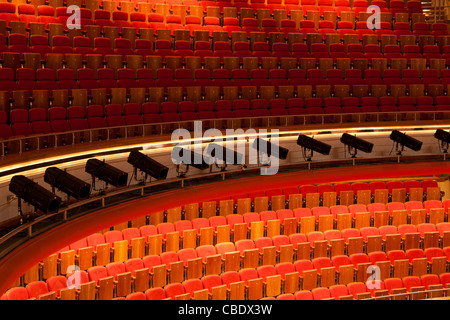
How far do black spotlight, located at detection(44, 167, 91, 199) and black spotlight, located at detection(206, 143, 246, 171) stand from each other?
77 centimetres

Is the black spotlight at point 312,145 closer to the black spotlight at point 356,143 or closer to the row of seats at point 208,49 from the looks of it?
the black spotlight at point 356,143

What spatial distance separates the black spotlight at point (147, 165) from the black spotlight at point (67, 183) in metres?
0.32

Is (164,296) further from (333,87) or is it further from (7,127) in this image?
(333,87)

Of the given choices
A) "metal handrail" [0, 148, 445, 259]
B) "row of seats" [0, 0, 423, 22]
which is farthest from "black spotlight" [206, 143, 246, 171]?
"row of seats" [0, 0, 423, 22]

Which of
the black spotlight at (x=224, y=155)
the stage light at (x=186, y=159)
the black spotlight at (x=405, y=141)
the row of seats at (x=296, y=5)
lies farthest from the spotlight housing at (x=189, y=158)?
the row of seats at (x=296, y=5)

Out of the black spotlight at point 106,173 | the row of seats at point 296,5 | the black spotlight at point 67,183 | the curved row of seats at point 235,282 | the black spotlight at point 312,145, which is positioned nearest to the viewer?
the black spotlight at point 67,183

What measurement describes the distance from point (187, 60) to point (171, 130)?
68 centimetres

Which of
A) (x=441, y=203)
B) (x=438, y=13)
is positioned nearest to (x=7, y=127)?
(x=441, y=203)

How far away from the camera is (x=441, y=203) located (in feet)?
11.3

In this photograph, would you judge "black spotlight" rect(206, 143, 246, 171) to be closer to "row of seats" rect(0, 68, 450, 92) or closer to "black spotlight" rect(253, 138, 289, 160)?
"black spotlight" rect(253, 138, 289, 160)

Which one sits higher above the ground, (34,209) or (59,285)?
(34,209)

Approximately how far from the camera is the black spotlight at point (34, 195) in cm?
180

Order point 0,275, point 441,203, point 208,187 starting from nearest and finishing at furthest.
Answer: point 0,275 → point 208,187 → point 441,203

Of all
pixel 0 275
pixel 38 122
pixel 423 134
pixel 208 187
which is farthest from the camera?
pixel 423 134
